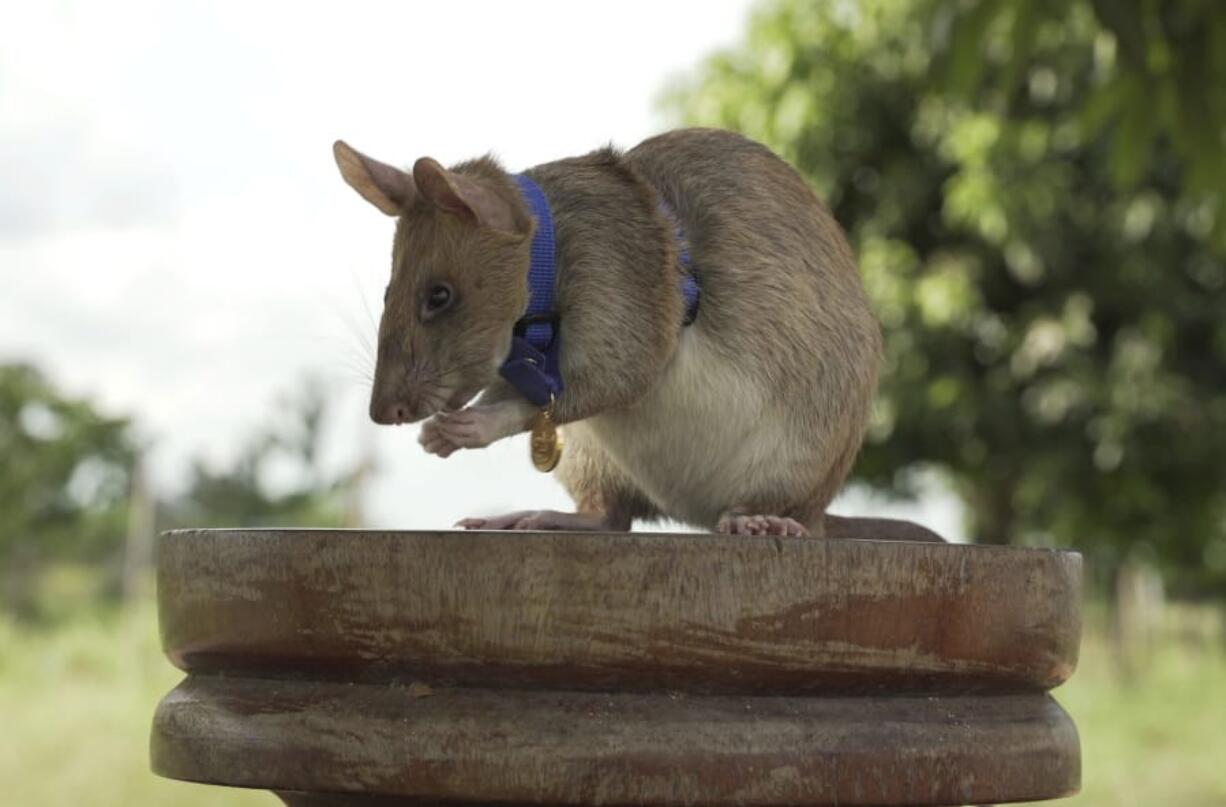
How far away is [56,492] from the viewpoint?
1444 centimetres

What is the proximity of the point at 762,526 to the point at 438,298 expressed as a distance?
50cm

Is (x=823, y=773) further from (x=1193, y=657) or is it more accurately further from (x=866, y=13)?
(x=1193, y=657)

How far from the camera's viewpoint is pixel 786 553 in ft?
5.16

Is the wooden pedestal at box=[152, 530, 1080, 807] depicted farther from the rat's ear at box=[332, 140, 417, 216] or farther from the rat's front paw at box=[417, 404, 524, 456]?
the rat's ear at box=[332, 140, 417, 216]

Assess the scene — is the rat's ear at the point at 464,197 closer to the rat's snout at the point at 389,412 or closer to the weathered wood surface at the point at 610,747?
the rat's snout at the point at 389,412

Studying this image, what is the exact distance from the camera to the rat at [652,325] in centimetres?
199

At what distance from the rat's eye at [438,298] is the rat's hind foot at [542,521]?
1.27 feet

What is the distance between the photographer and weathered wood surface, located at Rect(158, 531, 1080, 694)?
155 centimetres

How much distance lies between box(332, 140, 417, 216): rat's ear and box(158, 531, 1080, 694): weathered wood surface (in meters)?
0.52

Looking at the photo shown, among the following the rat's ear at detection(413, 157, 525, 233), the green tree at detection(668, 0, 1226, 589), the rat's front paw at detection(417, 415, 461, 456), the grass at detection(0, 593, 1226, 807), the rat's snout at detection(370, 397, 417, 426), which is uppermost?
the green tree at detection(668, 0, 1226, 589)

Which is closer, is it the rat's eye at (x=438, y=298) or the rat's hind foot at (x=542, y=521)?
the rat's eye at (x=438, y=298)

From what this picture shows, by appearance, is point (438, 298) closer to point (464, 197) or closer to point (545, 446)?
point (464, 197)

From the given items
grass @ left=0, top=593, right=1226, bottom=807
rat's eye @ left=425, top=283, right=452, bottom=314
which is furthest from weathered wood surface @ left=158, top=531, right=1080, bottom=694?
grass @ left=0, top=593, right=1226, bottom=807

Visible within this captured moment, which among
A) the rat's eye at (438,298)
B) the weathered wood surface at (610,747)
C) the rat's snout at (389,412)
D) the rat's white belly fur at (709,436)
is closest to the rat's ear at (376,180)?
the rat's eye at (438,298)
